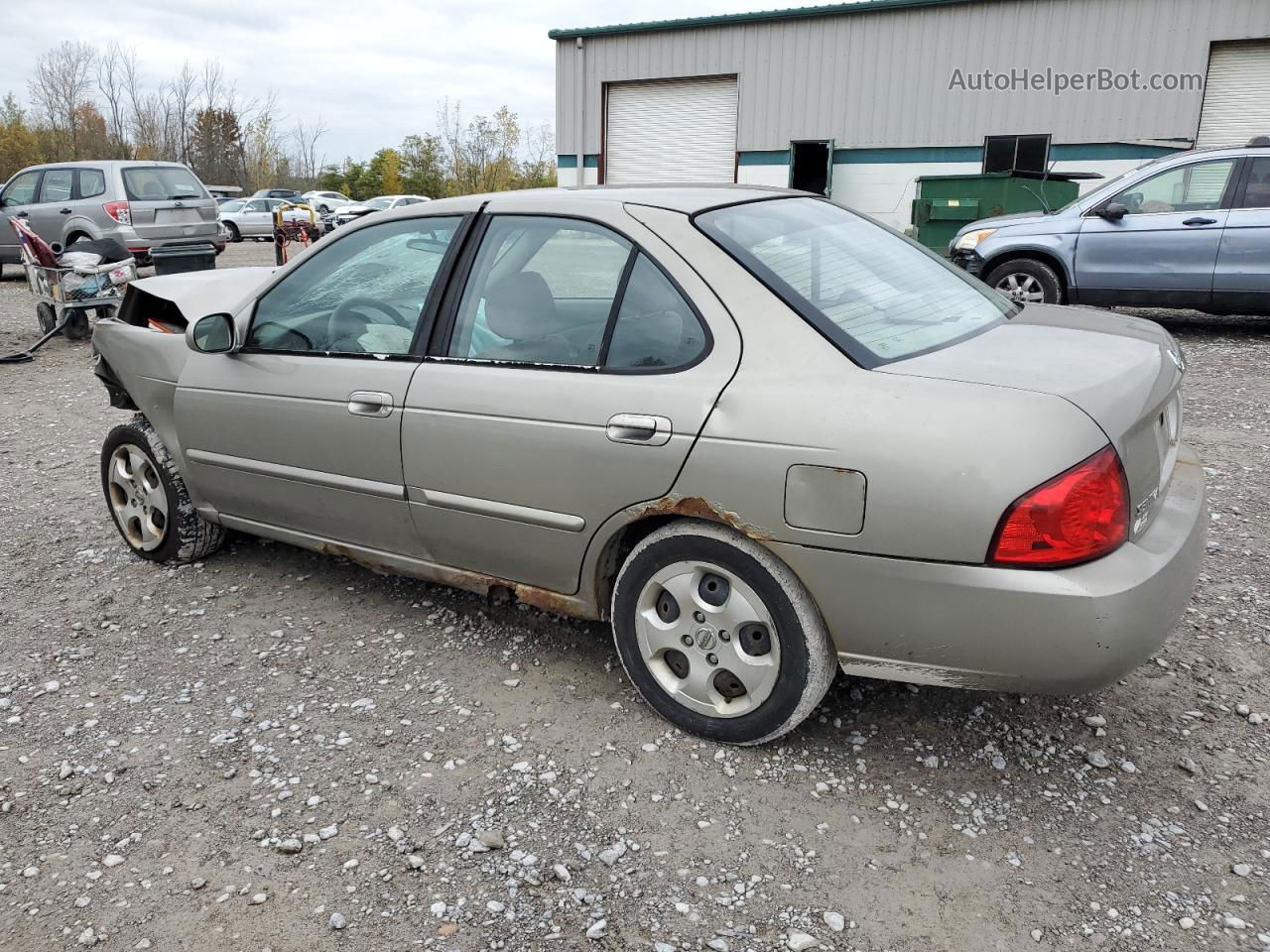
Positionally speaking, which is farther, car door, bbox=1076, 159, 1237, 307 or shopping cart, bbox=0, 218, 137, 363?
shopping cart, bbox=0, 218, 137, 363

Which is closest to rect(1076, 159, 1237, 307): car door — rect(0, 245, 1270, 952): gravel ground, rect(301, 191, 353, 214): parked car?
rect(0, 245, 1270, 952): gravel ground

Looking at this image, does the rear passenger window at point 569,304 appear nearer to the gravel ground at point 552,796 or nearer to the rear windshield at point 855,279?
the rear windshield at point 855,279

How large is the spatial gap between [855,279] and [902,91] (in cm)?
1838

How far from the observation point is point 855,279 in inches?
117

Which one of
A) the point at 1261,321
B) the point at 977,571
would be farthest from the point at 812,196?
the point at 1261,321

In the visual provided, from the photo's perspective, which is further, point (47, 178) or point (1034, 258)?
point (47, 178)

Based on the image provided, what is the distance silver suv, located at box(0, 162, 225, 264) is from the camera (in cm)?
1398

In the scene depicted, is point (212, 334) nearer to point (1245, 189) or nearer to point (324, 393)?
point (324, 393)

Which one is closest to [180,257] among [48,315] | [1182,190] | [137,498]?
[48,315]

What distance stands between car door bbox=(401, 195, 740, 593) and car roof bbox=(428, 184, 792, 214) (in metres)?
0.05

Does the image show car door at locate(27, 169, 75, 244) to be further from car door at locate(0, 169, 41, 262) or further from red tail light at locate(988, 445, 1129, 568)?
red tail light at locate(988, 445, 1129, 568)

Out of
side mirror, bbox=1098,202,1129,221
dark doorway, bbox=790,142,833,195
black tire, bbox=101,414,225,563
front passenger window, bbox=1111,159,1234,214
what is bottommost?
black tire, bbox=101,414,225,563

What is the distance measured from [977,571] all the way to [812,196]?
1.80 metres

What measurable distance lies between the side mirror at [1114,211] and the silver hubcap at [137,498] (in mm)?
8746
